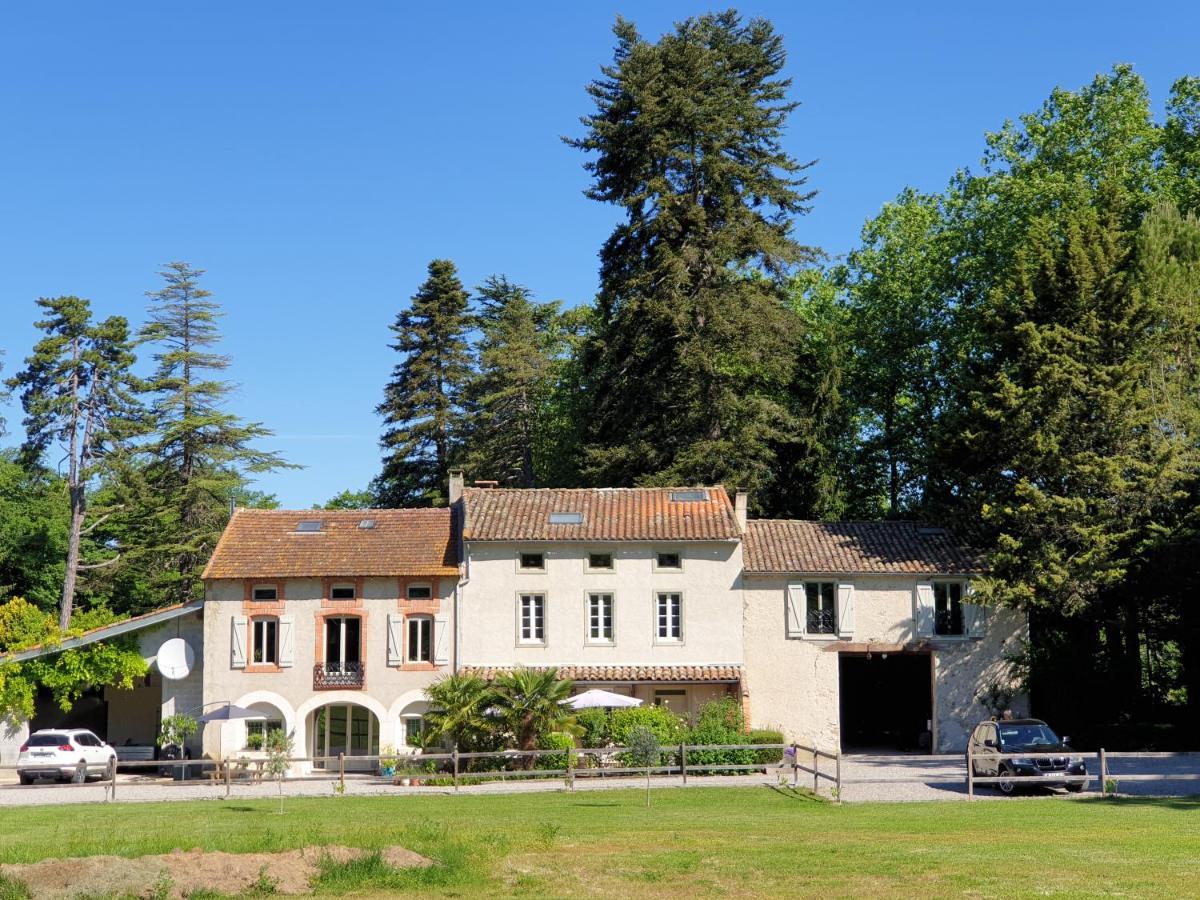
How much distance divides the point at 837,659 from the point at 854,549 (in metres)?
3.43

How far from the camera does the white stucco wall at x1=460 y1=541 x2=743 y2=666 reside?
39.3 meters

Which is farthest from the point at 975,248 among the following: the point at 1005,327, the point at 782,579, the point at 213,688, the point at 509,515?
the point at 213,688

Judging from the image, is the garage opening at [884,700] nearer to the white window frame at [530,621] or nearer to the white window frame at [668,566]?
the white window frame at [668,566]

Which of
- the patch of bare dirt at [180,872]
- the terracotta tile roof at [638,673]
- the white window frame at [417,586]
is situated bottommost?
the patch of bare dirt at [180,872]

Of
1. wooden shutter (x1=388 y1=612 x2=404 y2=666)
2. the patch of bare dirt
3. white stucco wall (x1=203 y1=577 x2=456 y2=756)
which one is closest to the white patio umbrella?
white stucco wall (x1=203 y1=577 x2=456 y2=756)

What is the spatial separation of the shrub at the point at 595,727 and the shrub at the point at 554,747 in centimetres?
128

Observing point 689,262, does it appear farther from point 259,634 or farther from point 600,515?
point 259,634

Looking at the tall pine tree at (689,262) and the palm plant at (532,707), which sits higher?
Result: the tall pine tree at (689,262)

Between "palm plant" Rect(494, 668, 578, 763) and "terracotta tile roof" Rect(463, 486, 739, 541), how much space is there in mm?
6615

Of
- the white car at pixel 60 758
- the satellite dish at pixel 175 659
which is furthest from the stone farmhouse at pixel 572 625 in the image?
the white car at pixel 60 758

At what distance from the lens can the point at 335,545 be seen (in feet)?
133

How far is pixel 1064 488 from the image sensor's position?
127 feet

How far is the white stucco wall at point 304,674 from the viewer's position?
38562 mm

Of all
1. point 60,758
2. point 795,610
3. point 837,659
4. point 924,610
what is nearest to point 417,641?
point 60,758
